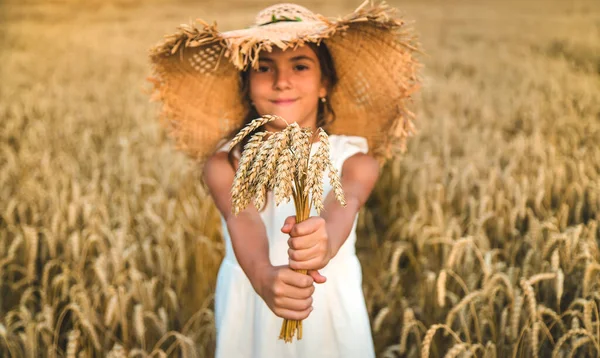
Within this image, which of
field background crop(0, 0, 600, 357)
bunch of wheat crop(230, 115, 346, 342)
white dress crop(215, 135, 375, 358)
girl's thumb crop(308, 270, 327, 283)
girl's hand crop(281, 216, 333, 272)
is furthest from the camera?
field background crop(0, 0, 600, 357)

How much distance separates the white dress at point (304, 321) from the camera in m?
1.89

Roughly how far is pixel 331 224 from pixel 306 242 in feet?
0.99

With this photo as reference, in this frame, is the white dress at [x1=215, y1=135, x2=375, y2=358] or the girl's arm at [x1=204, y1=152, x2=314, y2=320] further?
the white dress at [x1=215, y1=135, x2=375, y2=358]

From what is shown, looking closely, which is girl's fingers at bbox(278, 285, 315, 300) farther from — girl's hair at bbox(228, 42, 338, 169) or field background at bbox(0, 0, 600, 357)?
girl's hair at bbox(228, 42, 338, 169)

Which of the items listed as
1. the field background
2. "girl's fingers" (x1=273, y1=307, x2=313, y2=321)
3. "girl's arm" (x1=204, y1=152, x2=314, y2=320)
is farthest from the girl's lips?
"girl's fingers" (x1=273, y1=307, x2=313, y2=321)

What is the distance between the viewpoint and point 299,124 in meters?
2.04

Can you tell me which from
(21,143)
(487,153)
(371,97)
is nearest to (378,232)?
(487,153)

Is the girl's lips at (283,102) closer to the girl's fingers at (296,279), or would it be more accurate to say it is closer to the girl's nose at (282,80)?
the girl's nose at (282,80)

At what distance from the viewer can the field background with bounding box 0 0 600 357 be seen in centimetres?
232

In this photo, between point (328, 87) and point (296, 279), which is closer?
point (296, 279)

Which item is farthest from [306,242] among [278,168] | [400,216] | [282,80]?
[400,216]

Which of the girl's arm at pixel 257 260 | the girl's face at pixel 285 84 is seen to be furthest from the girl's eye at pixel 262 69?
the girl's arm at pixel 257 260

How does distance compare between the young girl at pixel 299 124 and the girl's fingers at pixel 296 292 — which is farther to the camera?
the young girl at pixel 299 124

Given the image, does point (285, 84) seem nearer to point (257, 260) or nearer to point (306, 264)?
point (257, 260)
